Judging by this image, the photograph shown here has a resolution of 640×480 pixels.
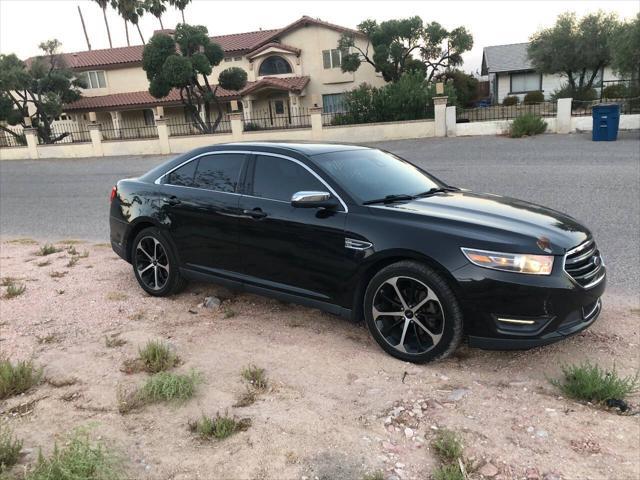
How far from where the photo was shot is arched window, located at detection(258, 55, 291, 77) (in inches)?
1558

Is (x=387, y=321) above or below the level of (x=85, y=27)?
below

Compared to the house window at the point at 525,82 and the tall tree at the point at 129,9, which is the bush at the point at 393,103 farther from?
the tall tree at the point at 129,9

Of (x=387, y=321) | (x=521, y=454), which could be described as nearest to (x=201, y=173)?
(x=387, y=321)

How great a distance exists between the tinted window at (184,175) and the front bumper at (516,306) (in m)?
2.93

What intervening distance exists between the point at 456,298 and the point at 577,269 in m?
0.92

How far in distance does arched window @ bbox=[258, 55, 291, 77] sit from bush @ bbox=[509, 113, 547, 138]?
909 inches

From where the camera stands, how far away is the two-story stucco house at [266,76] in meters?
38.5

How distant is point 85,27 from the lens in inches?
2547

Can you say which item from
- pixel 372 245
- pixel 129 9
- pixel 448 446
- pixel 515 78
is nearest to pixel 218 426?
pixel 448 446

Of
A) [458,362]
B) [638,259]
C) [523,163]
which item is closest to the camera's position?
[458,362]

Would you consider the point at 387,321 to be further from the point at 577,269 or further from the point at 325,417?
the point at 577,269

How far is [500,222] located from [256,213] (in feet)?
6.63

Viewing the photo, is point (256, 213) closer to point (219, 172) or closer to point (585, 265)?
point (219, 172)

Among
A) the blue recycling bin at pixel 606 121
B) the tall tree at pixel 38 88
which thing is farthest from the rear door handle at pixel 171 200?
the tall tree at pixel 38 88
